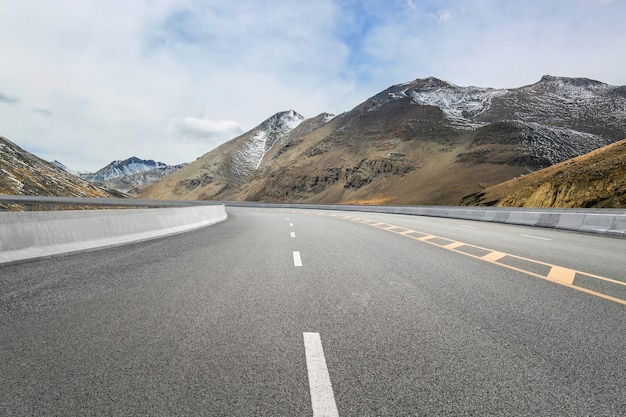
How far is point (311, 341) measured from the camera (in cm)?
394

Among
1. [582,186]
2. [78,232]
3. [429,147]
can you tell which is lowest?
[582,186]

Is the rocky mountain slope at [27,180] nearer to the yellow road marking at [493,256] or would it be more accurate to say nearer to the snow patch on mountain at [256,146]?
the yellow road marking at [493,256]

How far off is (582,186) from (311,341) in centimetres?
3815

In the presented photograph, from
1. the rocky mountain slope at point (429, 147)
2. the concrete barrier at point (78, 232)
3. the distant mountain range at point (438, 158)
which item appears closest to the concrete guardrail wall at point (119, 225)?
the concrete barrier at point (78, 232)

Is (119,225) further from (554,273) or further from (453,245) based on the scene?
(554,273)

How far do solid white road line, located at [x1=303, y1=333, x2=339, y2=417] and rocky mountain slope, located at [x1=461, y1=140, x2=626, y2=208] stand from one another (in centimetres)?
3472

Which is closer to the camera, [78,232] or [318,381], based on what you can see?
[318,381]

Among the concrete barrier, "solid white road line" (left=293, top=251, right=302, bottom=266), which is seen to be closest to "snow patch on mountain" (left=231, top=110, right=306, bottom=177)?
the concrete barrier

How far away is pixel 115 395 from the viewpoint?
2896 mm

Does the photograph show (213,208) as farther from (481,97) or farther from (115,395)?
(481,97)

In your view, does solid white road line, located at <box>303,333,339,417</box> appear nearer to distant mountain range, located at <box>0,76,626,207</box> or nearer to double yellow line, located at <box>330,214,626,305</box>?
double yellow line, located at <box>330,214,626,305</box>

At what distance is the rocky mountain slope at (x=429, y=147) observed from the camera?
250 feet

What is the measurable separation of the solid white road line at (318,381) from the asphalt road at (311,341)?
0.04 feet

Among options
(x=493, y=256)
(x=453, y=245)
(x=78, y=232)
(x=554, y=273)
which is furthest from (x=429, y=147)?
(x=78, y=232)
